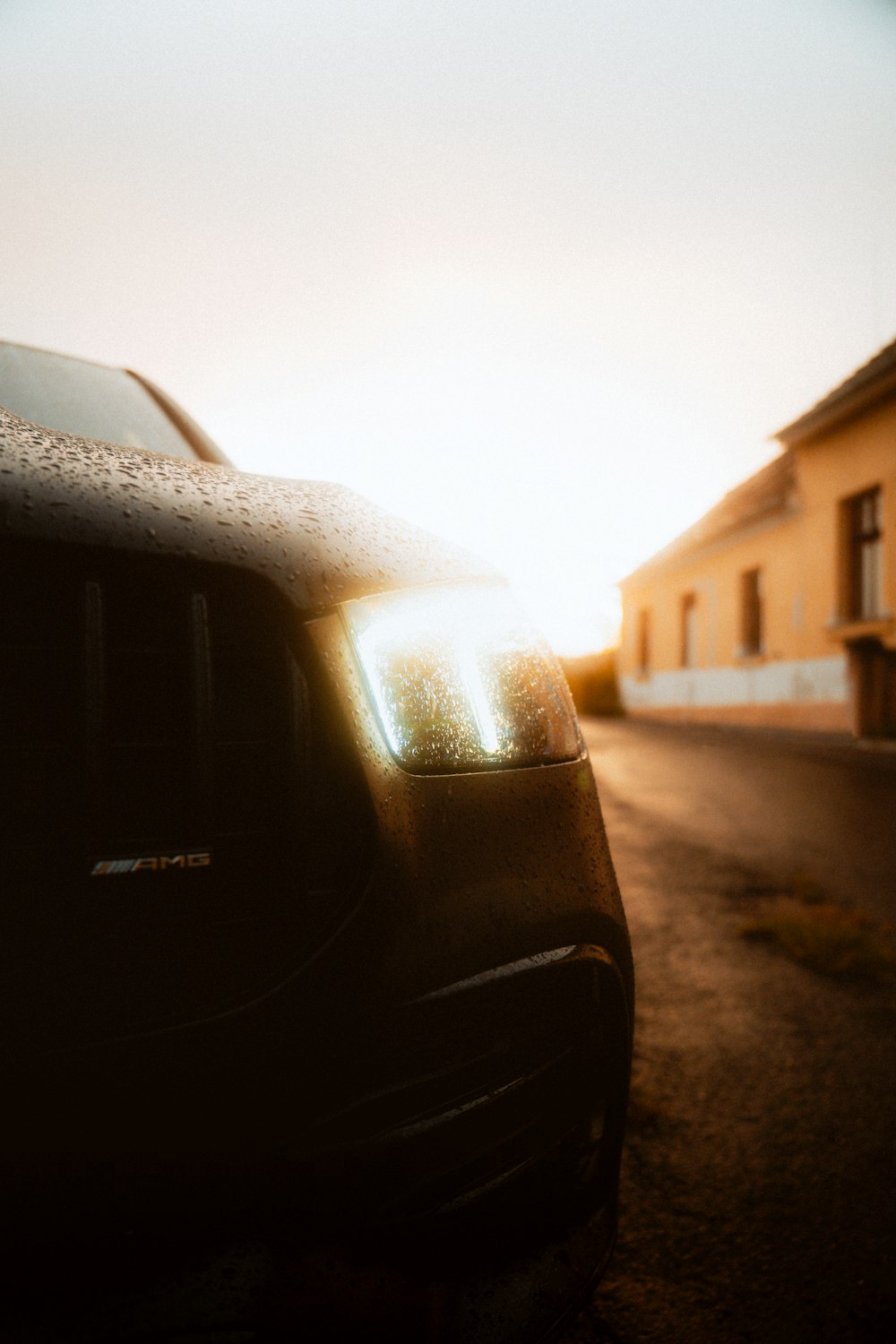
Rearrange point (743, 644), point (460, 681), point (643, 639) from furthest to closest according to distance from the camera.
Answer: point (643, 639), point (743, 644), point (460, 681)

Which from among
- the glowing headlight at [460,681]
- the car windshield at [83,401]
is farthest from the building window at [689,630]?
the glowing headlight at [460,681]

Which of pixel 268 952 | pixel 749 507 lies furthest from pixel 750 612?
pixel 268 952

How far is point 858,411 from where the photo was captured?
1427 centimetres

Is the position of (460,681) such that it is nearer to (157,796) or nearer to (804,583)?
(157,796)

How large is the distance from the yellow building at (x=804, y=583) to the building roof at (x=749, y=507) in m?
0.04

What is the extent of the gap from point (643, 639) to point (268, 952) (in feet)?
89.6

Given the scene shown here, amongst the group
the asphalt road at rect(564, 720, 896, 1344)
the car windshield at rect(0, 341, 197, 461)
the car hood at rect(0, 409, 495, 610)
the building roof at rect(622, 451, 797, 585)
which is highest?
the building roof at rect(622, 451, 797, 585)

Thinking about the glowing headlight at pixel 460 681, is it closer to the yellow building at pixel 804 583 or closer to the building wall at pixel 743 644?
the yellow building at pixel 804 583

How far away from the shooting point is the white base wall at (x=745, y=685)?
1539 centimetres

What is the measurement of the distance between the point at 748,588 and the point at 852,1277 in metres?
19.5

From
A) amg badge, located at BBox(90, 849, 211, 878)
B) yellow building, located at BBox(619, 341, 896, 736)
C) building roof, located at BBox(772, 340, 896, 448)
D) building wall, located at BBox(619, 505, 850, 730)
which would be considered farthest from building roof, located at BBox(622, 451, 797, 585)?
amg badge, located at BBox(90, 849, 211, 878)

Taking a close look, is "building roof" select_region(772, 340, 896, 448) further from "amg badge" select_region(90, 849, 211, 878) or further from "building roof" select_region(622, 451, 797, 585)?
"amg badge" select_region(90, 849, 211, 878)

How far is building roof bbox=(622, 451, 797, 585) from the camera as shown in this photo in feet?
57.6

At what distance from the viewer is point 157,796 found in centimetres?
87
